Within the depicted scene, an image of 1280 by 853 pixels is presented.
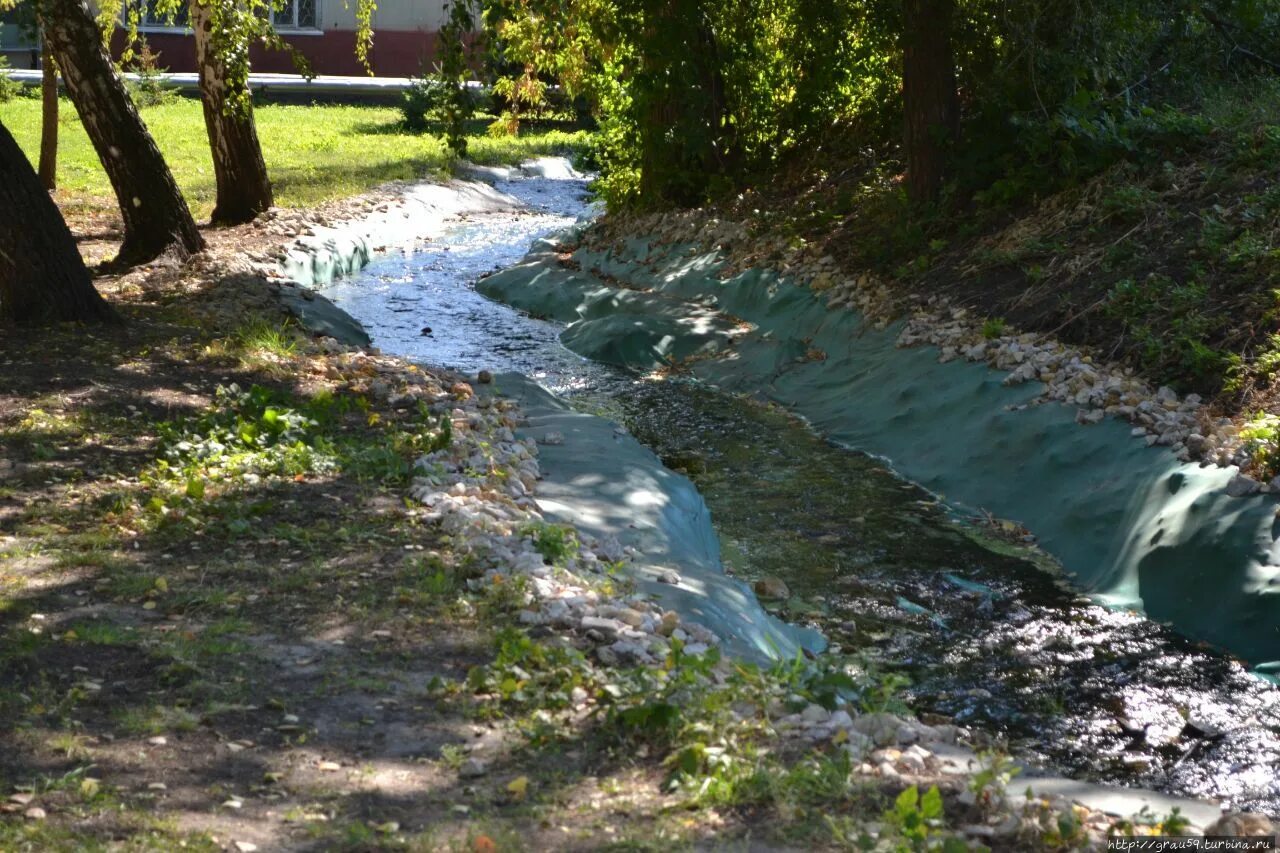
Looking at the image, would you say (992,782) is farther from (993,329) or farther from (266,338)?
(266,338)

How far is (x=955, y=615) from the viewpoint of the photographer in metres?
6.06

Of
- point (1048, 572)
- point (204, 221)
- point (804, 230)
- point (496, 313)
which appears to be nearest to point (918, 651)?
point (1048, 572)

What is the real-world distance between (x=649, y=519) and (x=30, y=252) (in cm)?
448

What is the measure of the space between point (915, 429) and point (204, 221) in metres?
9.48

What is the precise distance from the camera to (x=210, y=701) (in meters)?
3.97

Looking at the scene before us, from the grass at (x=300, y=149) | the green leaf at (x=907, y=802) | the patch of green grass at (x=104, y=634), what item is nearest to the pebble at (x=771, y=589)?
the patch of green grass at (x=104, y=634)

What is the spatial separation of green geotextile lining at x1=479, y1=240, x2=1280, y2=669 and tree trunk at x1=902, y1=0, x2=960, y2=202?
1494mm

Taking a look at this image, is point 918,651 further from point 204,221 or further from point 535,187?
point 535,187

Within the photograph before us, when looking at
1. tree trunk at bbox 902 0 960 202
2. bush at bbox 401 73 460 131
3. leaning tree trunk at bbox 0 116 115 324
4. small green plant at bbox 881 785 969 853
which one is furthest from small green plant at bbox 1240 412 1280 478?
bush at bbox 401 73 460 131

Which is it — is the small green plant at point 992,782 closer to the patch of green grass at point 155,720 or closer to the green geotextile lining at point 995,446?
the patch of green grass at point 155,720

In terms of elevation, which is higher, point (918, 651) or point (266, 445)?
point (266, 445)

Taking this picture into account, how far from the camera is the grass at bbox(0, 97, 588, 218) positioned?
17.2 meters

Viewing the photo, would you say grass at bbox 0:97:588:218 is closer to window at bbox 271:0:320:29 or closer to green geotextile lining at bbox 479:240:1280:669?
window at bbox 271:0:320:29

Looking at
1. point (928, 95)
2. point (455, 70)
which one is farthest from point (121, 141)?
point (928, 95)
